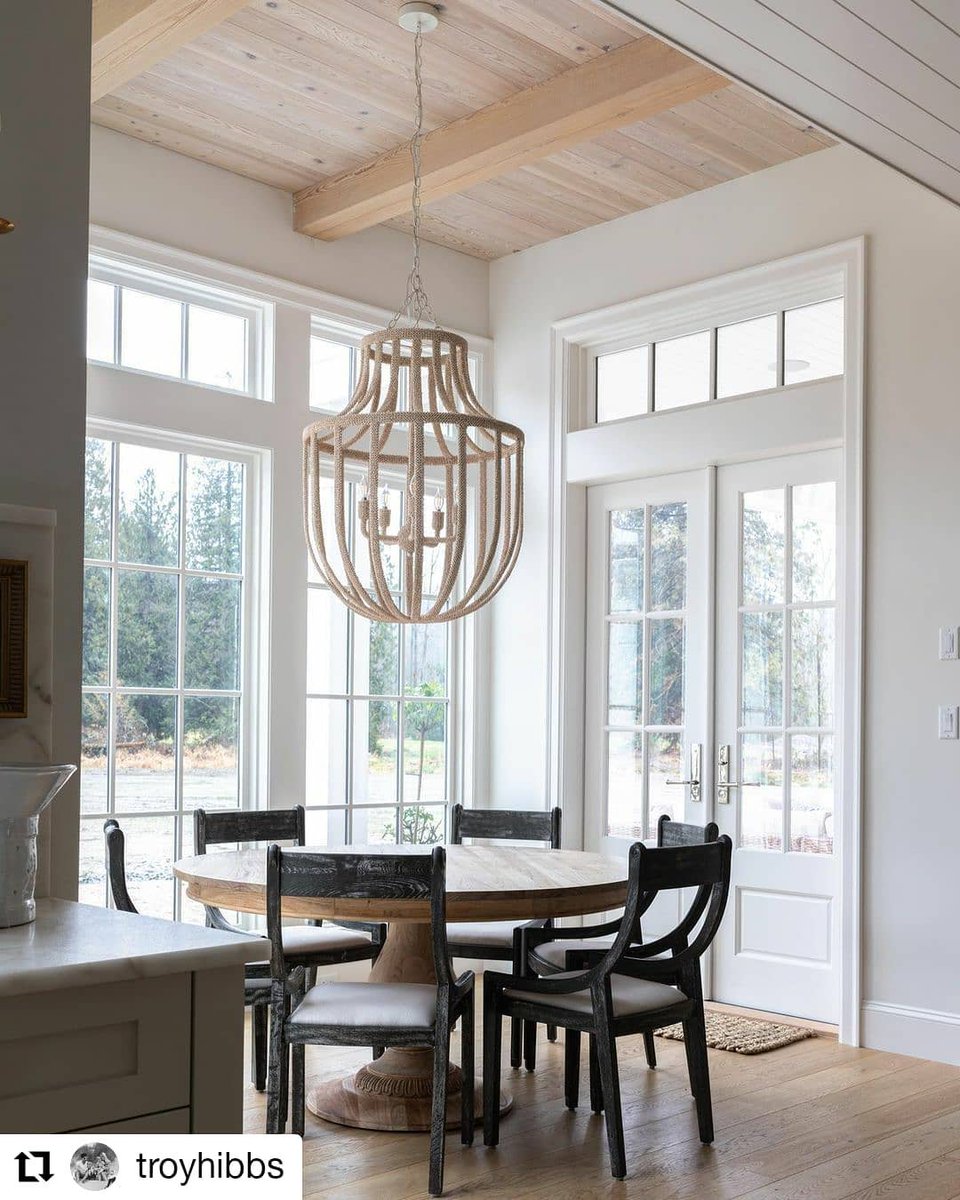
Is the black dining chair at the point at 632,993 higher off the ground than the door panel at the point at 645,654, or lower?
lower

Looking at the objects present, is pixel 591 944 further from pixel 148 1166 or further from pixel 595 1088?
pixel 148 1166

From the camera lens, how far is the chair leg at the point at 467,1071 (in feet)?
11.0

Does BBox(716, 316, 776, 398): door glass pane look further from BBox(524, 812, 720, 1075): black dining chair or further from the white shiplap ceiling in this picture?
BBox(524, 812, 720, 1075): black dining chair

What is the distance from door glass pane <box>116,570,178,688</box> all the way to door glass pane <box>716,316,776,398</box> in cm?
228

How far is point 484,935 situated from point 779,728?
1.45 metres

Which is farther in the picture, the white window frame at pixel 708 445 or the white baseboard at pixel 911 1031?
the white window frame at pixel 708 445

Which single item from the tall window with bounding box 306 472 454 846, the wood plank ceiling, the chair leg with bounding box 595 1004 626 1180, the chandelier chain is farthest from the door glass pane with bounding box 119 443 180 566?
the chair leg with bounding box 595 1004 626 1180

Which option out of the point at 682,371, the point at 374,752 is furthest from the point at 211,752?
the point at 682,371

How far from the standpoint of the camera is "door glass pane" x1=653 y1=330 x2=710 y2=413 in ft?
17.3

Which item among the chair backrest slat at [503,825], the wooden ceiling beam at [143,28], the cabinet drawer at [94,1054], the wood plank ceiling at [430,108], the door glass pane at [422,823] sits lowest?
the door glass pane at [422,823]

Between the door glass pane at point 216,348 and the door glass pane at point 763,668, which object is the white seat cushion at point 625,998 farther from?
the door glass pane at point 216,348

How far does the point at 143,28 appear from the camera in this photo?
364 cm

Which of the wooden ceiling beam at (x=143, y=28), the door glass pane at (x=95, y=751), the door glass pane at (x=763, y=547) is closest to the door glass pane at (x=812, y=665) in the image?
the door glass pane at (x=763, y=547)

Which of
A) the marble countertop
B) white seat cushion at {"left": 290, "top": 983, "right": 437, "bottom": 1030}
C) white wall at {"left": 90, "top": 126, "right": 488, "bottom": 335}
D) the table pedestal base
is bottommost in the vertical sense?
the table pedestal base
